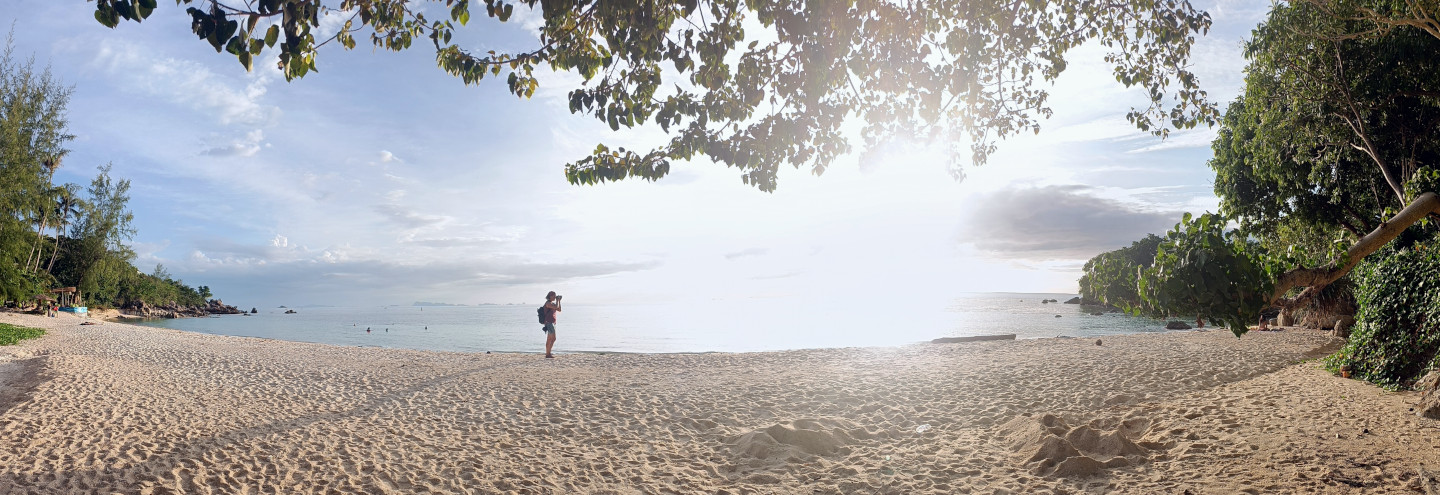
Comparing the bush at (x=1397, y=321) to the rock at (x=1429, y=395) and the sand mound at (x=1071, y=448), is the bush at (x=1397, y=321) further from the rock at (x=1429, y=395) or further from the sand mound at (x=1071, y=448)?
the sand mound at (x=1071, y=448)

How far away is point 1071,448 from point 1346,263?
9.48 feet

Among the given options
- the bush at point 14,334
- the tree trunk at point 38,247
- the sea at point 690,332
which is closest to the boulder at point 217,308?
the sea at point 690,332

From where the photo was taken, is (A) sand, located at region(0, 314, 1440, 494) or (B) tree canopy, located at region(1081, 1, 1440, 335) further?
(A) sand, located at region(0, 314, 1440, 494)

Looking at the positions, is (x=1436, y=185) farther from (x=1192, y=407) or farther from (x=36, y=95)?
(x=36, y=95)

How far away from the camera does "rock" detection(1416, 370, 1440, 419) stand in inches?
283

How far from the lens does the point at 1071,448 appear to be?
21.7ft

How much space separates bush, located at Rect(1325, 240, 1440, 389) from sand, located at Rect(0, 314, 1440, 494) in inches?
22.9

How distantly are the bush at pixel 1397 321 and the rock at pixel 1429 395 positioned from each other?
0.48 m

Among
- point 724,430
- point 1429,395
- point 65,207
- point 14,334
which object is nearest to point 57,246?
point 65,207

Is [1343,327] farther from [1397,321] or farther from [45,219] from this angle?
[45,219]

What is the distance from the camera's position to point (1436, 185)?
28.3ft

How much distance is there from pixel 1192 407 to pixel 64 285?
65885 mm

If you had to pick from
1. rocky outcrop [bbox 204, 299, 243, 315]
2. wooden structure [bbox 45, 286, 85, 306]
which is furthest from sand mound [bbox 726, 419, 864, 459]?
rocky outcrop [bbox 204, 299, 243, 315]

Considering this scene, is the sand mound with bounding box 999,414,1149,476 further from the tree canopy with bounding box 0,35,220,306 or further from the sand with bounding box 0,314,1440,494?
the tree canopy with bounding box 0,35,220,306
